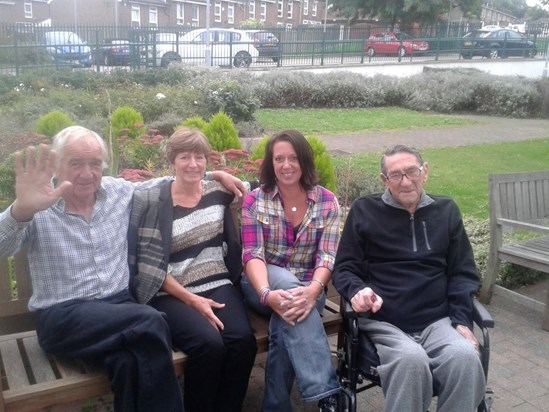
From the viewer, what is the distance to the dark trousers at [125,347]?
100.0 inches

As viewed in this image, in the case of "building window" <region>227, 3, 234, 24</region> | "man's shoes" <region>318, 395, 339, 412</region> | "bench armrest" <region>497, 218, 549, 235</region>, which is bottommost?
"man's shoes" <region>318, 395, 339, 412</region>

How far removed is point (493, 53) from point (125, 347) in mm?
31106

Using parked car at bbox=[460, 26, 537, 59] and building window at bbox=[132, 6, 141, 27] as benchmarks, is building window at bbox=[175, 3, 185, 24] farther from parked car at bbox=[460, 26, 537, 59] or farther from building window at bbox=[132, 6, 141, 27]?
parked car at bbox=[460, 26, 537, 59]

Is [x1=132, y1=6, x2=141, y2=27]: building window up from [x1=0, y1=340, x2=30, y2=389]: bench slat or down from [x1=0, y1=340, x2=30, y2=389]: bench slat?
up

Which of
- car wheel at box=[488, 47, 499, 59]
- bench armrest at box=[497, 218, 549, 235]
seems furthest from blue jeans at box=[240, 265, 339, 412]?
car wheel at box=[488, 47, 499, 59]

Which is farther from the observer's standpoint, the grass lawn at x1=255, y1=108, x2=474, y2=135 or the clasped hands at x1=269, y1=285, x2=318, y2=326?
the grass lawn at x1=255, y1=108, x2=474, y2=135

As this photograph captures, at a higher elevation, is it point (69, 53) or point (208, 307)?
point (69, 53)

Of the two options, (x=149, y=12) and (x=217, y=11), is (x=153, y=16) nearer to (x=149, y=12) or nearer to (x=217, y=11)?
(x=149, y=12)

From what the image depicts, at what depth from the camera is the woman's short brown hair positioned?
3100mm

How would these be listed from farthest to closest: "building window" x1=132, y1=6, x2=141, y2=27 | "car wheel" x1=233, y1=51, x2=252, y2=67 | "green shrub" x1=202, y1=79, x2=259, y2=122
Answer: "building window" x1=132, y1=6, x2=141, y2=27
"car wheel" x1=233, y1=51, x2=252, y2=67
"green shrub" x1=202, y1=79, x2=259, y2=122

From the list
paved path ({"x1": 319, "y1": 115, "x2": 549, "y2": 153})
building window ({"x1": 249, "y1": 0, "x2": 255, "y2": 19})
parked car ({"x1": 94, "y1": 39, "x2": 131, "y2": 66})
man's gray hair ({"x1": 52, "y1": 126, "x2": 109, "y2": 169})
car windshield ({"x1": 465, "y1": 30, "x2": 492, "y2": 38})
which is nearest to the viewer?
man's gray hair ({"x1": 52, "y1": 126, "x2": 109, "y2": 169})


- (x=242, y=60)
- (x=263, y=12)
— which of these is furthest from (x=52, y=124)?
(x=263, y=12)

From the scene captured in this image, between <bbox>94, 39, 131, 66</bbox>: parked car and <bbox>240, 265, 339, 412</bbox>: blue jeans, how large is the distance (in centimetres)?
1785

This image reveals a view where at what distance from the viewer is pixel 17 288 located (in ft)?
9.84
